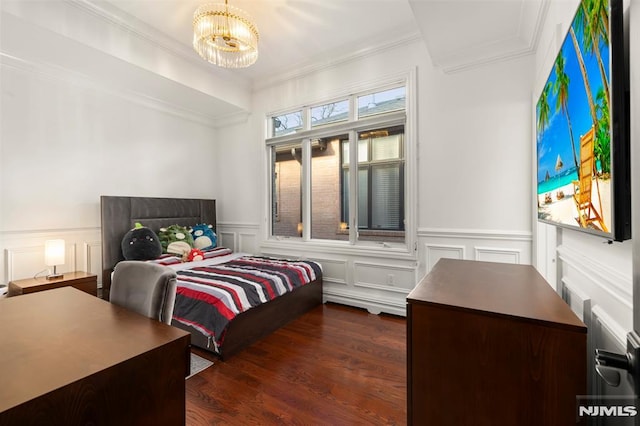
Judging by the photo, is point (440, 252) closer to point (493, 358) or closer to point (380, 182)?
point (380, 182)

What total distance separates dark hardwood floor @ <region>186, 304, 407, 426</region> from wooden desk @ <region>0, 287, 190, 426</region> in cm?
88

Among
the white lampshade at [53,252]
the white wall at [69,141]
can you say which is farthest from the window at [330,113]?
the white lampshade at [53,252]

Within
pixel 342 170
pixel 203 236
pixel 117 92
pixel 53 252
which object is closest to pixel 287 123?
pixel 342 170

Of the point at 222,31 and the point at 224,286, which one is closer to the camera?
the point at 222,31

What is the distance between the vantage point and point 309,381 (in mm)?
2014

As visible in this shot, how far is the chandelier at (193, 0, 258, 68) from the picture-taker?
234 centimetres

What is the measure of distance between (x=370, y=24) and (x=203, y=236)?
3.35 m

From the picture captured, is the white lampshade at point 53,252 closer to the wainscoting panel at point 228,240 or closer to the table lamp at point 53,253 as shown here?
the table lamp at point 53,253

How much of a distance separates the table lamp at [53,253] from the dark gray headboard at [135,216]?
48 centimetres

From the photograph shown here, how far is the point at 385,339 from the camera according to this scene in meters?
2.65

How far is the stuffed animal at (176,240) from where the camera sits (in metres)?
3.63

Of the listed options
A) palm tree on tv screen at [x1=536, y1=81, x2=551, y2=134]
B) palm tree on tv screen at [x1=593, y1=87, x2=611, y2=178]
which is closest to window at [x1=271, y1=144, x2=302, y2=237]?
palm tree on tv screen at [x1=536, y1=81, x2=551, y2=134]

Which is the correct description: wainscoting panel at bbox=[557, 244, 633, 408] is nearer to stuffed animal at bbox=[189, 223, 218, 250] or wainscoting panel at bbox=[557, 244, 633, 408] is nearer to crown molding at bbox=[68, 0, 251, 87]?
stuffed animal at bbox=[189, 223, 218, 250]

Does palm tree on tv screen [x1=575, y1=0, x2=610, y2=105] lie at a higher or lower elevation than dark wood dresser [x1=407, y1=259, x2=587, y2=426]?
higher
